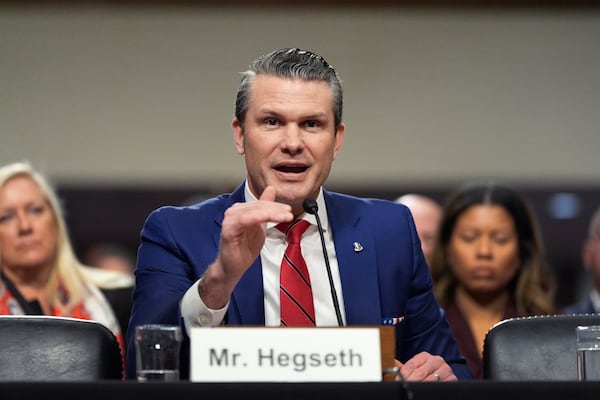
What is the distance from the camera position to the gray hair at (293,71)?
2537mm

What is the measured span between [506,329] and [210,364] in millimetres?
821

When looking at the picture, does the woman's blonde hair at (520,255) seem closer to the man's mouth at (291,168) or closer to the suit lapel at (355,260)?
the suit lapel at (355,260)

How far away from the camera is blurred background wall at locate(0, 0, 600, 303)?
684 cm

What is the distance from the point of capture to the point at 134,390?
A: 1.65 m

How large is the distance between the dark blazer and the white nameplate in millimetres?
575

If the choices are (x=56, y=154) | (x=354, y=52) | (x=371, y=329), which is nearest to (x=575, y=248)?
(x=354, y=52)

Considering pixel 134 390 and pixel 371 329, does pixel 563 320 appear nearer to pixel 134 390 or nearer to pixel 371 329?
pixel 371 329

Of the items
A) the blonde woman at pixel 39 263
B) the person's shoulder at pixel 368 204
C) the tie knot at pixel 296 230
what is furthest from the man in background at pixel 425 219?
the tie knot at pixel 296 230

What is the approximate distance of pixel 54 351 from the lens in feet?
7.34

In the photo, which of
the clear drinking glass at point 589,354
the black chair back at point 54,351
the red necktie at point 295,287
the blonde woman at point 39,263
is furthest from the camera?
the blonde woman at point 39,263

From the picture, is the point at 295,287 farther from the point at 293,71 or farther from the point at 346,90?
the point at 346,90

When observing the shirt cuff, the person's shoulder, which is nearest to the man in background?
the person's shoulder

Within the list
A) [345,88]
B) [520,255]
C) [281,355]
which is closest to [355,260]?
[281,355]

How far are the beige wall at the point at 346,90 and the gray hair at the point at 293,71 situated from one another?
426 cm
